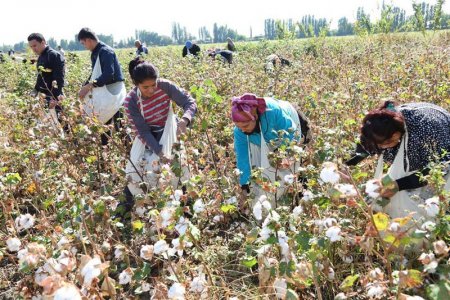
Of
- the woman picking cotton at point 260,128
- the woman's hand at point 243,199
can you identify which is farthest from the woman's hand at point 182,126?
the woman's hand at point 243,199

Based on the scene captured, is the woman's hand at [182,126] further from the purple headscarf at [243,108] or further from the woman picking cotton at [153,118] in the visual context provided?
the purple headscarf at [243,108]

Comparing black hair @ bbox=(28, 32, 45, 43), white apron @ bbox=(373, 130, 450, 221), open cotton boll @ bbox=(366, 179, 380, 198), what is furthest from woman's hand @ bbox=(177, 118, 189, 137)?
black hair @ bbox=(28, 32, 45, 43)

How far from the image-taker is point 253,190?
247 centimetres

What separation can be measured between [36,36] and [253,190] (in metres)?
2.70

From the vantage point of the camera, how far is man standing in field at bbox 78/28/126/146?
3527mm

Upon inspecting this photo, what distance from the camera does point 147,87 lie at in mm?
2607

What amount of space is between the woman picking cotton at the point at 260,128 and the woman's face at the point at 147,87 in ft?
1.83

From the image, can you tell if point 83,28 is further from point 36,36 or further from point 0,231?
point 0,231

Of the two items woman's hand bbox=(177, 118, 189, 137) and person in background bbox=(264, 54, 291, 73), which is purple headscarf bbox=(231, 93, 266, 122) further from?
person in background bbox=(264, 54, 291, 73)

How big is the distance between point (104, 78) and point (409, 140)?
2510mm

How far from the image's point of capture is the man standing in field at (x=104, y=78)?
A: 11.6 ft

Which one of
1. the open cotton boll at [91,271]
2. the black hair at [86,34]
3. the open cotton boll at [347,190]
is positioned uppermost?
the black hair at [86,34]

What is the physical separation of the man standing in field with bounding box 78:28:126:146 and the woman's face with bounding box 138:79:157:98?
92cm

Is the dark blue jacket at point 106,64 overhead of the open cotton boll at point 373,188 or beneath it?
overhead
